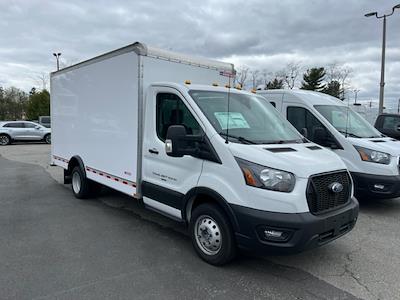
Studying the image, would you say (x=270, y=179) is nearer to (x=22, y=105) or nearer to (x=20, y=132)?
(x=20, y=132)

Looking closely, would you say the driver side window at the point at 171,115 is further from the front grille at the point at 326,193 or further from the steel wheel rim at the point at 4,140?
the steel wheel rim at the point at 4,140

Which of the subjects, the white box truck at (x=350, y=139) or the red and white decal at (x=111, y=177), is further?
the white box truck at (x=350, y=139)

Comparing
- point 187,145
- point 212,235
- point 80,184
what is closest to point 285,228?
point 212,235

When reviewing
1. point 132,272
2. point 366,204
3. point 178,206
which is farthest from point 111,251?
point 366,204

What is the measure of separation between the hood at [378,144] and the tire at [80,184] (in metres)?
5.26

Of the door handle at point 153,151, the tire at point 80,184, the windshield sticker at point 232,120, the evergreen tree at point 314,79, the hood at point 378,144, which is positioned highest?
the evergreen tree at point 314,79

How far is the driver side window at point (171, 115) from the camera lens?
455 cm

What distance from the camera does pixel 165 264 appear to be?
13.9 feet

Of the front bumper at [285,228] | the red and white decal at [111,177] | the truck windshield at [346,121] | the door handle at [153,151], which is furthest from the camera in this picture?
the truck windshield at [346,121]

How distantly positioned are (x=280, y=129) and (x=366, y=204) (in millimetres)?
3558

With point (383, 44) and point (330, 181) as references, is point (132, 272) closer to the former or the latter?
point (330, 181)

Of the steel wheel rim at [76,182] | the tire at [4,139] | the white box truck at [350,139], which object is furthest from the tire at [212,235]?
the tire at [4,139]

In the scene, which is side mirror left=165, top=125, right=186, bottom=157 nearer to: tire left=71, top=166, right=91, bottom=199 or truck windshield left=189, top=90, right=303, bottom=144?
truck windshield left=189, top=90, right=303, bottom=144

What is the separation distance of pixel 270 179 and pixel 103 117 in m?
3.65
